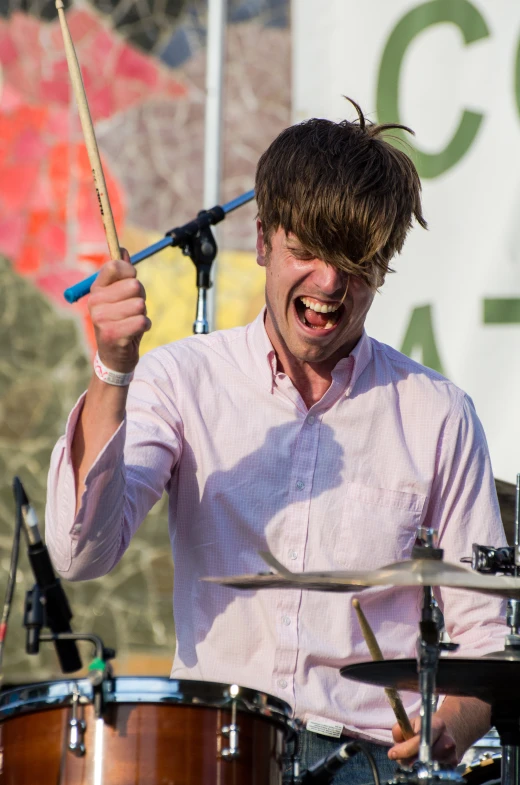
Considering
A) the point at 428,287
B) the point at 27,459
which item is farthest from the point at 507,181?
the point at 27,459

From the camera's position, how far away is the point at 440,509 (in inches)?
88.0

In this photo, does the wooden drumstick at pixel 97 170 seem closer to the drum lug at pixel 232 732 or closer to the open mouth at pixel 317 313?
the open mouth at pixel 317 313

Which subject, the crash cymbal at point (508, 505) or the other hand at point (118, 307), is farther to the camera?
the crash cymbal at point (508, 505)

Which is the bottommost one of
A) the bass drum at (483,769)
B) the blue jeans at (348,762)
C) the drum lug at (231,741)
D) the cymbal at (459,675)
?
the bass drum at (483,769)

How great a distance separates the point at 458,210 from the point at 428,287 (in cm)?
Result: 23

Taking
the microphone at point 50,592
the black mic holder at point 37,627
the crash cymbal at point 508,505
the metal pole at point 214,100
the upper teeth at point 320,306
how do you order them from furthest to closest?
the metal pole at point 214,100, the crash cymbal at point 508,505, the microphone at point 50,592, the black mic holder at point 37,627, the upper teeth at point 320,306

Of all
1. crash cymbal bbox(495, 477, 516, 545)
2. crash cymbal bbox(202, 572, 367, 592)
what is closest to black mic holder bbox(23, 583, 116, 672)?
crash cymbal bbox(202, 572, 367, 592)

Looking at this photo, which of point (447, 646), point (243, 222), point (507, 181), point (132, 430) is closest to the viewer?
point (447, 646)

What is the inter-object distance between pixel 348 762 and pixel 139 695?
50cm

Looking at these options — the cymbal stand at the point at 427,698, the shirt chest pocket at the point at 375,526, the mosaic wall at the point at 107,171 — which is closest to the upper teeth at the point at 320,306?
the shirt chest pocket at the point at 375,526

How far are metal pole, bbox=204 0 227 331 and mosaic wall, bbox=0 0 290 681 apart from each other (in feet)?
4.94

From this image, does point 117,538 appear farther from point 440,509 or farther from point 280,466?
point 440,509

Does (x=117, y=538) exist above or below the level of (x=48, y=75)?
below

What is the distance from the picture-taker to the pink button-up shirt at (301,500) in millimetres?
2066
